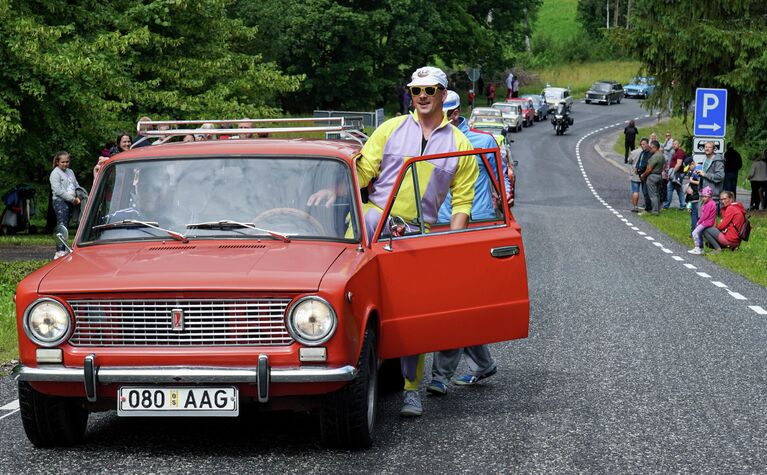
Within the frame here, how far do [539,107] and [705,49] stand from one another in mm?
48880

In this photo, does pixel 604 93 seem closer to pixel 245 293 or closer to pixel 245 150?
pixel 245 150

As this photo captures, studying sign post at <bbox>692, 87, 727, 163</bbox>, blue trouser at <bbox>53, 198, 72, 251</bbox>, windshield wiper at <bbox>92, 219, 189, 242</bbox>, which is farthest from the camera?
sign post at <bbox>692, 87, 727, 163</bbox>

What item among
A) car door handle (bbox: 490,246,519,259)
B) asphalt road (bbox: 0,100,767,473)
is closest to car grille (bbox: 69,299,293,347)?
asphalt road (bbox: 0,100,767,473)

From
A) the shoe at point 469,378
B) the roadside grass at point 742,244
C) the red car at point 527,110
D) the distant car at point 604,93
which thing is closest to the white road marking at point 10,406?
the shoe at point 469,378

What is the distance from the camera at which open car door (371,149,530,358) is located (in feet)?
25.0

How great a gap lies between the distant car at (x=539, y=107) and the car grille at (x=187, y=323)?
251 feet

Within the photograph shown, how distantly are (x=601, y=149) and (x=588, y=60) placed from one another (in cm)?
4978

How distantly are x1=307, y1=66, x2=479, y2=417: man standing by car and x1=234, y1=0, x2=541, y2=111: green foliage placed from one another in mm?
55348

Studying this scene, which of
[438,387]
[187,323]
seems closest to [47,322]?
[187,323]

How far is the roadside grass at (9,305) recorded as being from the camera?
1149cm

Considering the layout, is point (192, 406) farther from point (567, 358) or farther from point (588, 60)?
point (588, 60)

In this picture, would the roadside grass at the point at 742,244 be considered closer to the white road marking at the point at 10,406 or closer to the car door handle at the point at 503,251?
the car door handle at the point at 503,251

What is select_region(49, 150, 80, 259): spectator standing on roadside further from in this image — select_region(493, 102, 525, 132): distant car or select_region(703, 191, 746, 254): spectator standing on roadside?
select_region(493, 102, 525, 132): distant car

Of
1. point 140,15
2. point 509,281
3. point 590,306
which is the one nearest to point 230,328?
point 509,281
